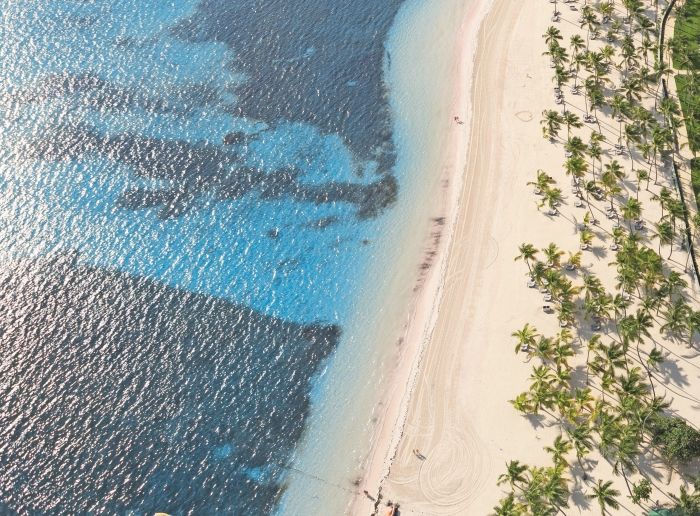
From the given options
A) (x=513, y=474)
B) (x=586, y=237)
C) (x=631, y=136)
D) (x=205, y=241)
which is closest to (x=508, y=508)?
(x=513, y=474)

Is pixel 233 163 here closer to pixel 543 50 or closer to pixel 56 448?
pixel 56 448

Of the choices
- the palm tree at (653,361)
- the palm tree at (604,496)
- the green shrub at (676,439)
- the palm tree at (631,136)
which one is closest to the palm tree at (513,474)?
the palm tree at (604,496)

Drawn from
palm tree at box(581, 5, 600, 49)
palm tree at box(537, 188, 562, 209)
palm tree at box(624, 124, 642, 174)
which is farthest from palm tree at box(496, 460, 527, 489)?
palm tree at box(581, 5, 600, 49)

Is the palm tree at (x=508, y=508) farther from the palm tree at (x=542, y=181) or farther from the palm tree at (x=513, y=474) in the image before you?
the palm tree at (x=542, y=181)

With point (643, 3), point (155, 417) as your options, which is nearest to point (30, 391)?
point (155, 417)

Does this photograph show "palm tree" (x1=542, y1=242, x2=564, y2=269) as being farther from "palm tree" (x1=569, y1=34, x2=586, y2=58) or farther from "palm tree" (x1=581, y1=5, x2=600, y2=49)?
"palm tree" (x1=581, y1=5, x2=600, y2=49)

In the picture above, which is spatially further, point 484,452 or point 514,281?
point 514,281
